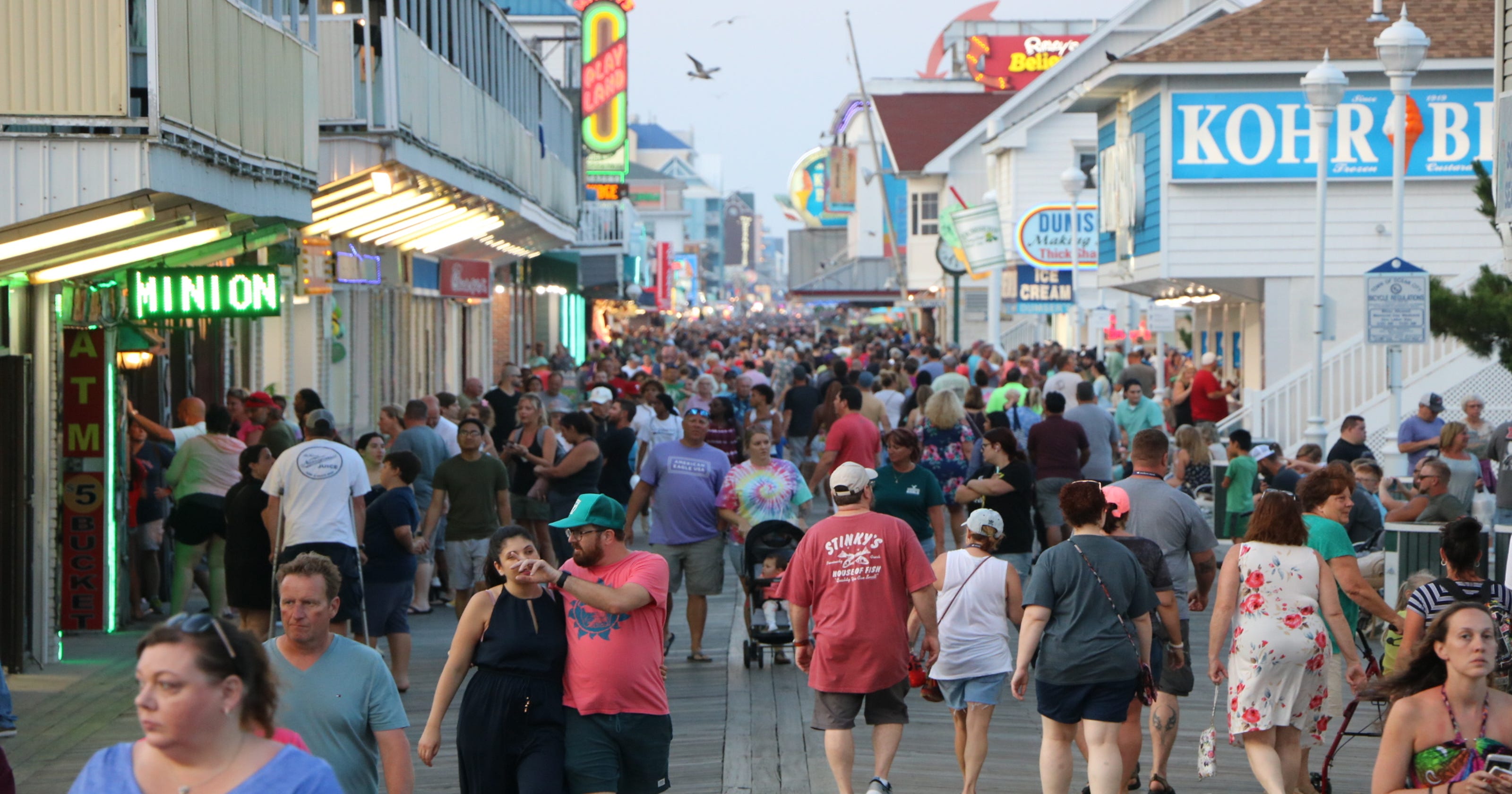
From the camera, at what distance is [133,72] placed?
29.8ft

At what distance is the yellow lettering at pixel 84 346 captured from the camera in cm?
1226

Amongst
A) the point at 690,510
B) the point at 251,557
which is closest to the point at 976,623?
the point at 690,510

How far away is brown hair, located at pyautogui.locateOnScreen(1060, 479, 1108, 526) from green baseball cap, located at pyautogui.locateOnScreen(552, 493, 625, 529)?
6.64 feet

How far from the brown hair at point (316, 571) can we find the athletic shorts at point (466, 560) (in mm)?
6780

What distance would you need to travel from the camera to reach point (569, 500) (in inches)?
507

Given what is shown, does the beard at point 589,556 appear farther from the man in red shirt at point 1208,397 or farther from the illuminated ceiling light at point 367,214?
the man in red shirt at point 1208,397

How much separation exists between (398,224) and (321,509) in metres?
10.8

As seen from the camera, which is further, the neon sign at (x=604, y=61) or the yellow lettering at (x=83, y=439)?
the neon sign at (x=604, y=61)

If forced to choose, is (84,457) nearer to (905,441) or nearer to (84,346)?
(84,346)

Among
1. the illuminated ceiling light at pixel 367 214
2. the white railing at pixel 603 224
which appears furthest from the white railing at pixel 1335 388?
the white railing at pixel 603 224

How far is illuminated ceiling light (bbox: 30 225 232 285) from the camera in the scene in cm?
1110

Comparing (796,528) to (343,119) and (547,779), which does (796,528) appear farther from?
(343,119)

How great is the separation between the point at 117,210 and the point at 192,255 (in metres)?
4.03

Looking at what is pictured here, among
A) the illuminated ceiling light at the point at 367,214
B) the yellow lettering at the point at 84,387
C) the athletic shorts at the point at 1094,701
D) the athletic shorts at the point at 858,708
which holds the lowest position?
the athletic shorts at the point at 858,708
